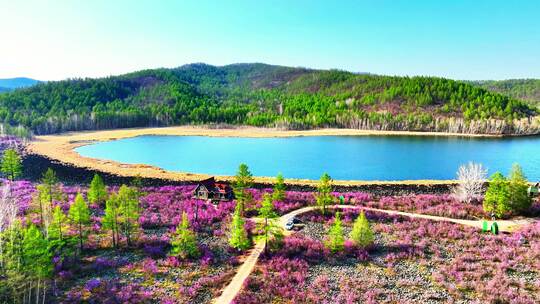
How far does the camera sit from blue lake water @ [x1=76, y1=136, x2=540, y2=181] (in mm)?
98500

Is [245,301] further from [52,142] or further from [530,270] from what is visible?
[52,142]

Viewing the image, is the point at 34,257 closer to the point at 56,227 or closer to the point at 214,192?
the point at 56,227

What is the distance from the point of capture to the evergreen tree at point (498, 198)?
56031 mm

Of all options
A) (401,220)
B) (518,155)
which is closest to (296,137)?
(518,155)

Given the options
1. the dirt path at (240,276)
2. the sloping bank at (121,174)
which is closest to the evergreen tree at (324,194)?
the dirt path at (240,276)

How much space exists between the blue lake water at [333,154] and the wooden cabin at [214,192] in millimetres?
29457

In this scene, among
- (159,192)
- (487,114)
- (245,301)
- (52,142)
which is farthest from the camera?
(487,114)

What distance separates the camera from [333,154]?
12469 centimetres

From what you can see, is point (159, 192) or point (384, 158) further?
point (384, 158)

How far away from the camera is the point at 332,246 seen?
4512 cm

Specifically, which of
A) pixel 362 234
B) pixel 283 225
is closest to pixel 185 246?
pixel 283 225

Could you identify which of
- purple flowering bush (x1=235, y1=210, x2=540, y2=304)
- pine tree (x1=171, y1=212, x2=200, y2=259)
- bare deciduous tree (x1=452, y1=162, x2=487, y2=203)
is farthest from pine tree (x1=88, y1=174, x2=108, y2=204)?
bare deciduous tree (x1=452, y1=162, x2=487, y2=203)

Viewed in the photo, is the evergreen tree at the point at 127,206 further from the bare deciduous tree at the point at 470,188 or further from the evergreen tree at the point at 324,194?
the bare deciduous tree at the point at 470,188

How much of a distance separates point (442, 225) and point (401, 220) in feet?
19.6
